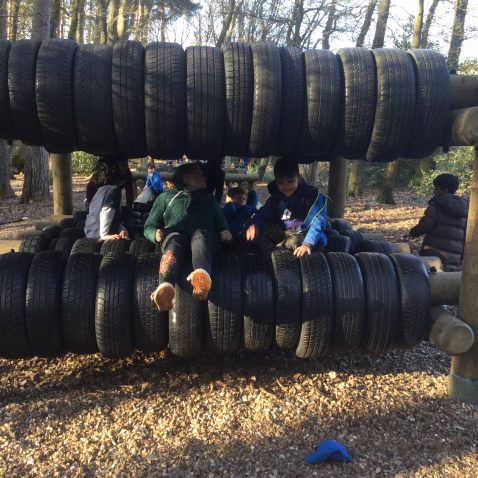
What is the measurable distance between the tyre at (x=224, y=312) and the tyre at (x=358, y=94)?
1385mm

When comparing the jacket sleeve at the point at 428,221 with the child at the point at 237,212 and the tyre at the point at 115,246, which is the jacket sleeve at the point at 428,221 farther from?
the tyre at the point at 115,246

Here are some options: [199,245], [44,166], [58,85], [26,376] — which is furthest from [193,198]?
[44,166]

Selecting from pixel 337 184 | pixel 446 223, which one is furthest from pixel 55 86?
pixel 446 223

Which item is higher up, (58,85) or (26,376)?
(58,85)

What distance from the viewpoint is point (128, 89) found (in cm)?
323

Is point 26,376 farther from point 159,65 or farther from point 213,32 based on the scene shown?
point 213,32

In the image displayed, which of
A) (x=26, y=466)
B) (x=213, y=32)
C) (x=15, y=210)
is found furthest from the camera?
(x=213, y=32)

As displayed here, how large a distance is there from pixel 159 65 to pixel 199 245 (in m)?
1.32

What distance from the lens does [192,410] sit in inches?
A: 134

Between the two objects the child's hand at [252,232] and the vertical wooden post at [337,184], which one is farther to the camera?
the vertical wooden post at [337,184]

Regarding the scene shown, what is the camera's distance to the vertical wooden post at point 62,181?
6691mm

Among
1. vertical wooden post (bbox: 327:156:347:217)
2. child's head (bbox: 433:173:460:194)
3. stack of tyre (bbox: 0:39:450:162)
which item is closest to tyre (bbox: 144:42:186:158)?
stack of tyre (bbox: 0:39:450:162)

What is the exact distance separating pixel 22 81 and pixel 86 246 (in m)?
1.75

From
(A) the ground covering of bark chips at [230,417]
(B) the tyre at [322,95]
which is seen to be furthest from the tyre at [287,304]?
(B) the tyre at [322,95]
